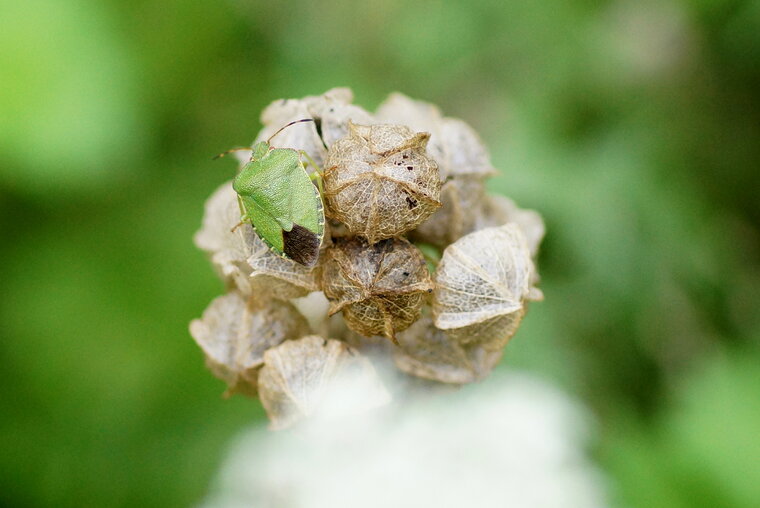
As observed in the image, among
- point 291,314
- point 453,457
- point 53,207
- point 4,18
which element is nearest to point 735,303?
point 453,457

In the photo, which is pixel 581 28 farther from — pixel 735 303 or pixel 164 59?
pixel 164 59

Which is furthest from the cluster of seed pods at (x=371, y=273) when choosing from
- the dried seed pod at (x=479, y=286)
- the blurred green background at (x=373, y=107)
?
the blurred green background at (x=373, y=107)

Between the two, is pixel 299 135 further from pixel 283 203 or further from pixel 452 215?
pixel 452 215

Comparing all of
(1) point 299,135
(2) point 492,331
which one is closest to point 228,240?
(1) point 299,135

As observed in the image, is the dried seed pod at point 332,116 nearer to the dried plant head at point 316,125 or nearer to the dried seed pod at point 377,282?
the dried plant head at point 316,125

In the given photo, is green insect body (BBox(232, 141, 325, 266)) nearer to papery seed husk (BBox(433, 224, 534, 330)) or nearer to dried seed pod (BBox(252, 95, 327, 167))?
dried seed pod (BBox(252, 95, 327, 167))

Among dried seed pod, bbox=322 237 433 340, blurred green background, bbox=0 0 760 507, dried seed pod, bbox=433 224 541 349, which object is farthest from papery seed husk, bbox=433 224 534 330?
blurred green background, bbox=0 0 760 507
